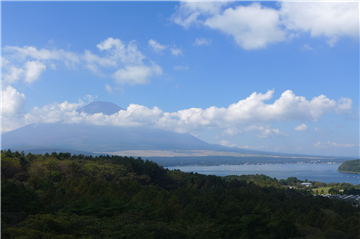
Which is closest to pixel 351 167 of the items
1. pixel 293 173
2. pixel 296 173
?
pixel 296 173

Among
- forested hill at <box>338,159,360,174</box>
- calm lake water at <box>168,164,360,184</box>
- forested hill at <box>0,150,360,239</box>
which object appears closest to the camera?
forested hill at <box>0,150,360,239</box>

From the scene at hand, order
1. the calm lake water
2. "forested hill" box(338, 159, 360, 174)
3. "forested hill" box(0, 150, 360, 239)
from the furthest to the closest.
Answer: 1. "forested hill" box(338, 159, 360, 174)
2. the calm lake water
3. "forested hill" box(0, 150, 360, 239)

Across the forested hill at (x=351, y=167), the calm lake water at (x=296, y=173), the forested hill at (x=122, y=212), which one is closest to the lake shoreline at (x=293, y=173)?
the calm lake water at (x=296, y=173)

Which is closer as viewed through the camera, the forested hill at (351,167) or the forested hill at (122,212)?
the forested hill at (122,212)

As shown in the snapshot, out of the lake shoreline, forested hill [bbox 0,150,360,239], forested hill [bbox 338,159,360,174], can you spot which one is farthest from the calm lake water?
forested hill [bbox 0,150,360,239]

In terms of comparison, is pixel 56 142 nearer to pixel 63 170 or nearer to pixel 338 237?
pixel 63 170

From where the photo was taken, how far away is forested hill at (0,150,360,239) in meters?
9.12

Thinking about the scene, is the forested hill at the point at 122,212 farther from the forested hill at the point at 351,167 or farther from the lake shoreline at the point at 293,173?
the forested hill at the point at 351,167

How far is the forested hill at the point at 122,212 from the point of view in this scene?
359 inches

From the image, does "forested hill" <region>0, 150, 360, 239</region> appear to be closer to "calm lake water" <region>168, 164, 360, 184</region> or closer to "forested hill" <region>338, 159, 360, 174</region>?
"calm lake water" <region>168, 164, 360, 184</region>

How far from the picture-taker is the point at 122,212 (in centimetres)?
1516

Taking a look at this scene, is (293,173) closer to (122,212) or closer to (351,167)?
(351,167)

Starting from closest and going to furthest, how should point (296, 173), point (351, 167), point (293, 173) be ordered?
point (296, 173) → point (293, 173) → point (351, 167)

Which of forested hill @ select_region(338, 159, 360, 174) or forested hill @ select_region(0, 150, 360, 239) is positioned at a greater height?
forested hill @ select_region(0, 150, 360, 239)
